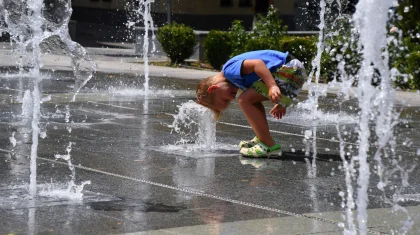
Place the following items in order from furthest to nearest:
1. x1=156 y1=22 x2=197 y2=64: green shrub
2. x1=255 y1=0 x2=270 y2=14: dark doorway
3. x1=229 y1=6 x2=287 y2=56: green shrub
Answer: x1=255 y1=0 x2=270 y2=14: dark doorway → x1=156 y1=22 x2=197 y2=64: green shrub → x1=229 y1=6 x2=287 y2=56: green shrub

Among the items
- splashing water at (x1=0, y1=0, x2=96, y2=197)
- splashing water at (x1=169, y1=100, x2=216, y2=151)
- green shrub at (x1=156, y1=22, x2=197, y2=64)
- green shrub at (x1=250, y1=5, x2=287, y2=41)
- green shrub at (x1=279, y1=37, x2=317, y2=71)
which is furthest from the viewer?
green shrub at (x1=156, y1=22, x2=197, y2=64)

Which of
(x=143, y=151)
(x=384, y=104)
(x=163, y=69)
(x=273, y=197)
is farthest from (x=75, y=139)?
(x=163, y=69)

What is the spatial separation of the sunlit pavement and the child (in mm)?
271

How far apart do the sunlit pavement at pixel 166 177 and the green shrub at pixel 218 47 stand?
7510 millimetres

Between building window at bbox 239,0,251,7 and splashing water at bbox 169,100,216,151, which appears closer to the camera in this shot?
splashing water at bbox 169,100,216,151

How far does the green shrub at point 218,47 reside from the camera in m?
19.9

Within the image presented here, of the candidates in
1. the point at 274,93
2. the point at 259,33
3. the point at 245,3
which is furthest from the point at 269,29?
the point at 245,3

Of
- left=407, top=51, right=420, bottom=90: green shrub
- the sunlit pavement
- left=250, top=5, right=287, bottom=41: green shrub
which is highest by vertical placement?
left=250, top=5, right=287, bottom=41: green shrub

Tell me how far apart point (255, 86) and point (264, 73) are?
11.7 inches

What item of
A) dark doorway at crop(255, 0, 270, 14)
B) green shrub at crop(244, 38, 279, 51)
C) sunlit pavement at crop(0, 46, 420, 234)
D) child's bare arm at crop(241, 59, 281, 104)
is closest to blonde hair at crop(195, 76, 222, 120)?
child's bare arm at crop(241, 59, 281, 104)

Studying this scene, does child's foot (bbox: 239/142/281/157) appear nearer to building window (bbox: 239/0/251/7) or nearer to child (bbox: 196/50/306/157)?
child (bbox: 196/50/306/157)

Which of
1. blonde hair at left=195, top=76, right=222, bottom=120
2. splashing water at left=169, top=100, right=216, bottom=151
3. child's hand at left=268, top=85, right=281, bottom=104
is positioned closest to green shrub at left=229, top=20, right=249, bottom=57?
splashing water at left=169, top=100, right=216, bottom=151

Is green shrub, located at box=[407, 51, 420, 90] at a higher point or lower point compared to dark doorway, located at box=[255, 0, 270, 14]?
lower

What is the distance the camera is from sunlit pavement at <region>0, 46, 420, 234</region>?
230 inches
